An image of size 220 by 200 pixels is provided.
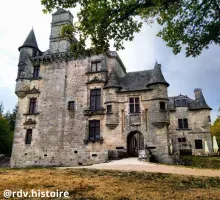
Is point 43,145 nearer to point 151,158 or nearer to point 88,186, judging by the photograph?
point 151,158

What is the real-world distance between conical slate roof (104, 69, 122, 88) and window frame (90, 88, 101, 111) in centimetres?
135

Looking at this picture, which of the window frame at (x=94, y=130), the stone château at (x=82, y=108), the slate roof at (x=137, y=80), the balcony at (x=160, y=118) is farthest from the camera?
the window frame at (x=94, y=130)

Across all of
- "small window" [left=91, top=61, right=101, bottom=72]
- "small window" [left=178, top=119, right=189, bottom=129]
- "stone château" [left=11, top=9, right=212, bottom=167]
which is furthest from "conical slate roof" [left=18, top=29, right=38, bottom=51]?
"small window" [left=178, top=119, right=189, bottom=129]

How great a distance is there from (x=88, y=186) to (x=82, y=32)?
727 centimetres

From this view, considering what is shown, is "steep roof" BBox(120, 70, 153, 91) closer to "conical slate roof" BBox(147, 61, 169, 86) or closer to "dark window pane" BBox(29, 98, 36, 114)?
"conical slate roof" BBox(147, 61, 169, 86)

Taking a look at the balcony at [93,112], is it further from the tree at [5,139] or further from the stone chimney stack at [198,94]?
the tree at [5,139]

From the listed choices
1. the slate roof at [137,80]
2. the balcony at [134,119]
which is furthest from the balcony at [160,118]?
the slate roof at [137,80]

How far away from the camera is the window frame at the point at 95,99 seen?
77.7ft

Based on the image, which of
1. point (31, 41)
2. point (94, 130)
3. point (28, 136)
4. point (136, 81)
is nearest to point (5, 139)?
point (28, 136)

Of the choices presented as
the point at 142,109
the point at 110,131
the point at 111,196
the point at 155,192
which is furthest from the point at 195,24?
the point at 110,131

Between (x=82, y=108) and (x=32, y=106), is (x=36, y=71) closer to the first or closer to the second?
(x=32, y=106)

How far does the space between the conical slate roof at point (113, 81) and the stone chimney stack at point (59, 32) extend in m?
7.04

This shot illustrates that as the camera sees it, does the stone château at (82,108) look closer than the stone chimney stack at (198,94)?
Yes

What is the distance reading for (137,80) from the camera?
24.4 metres
